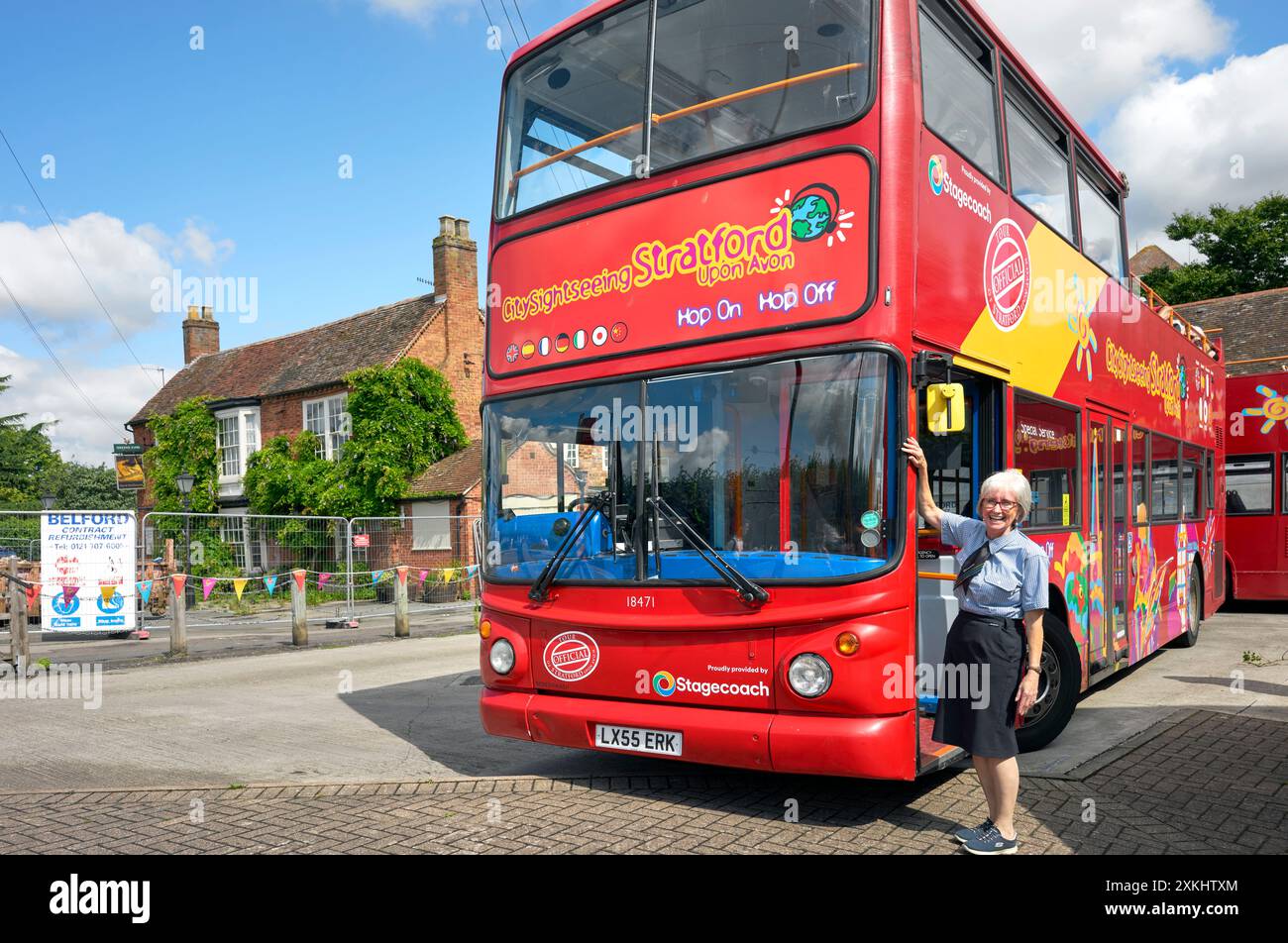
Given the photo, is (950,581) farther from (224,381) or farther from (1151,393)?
(224,381)

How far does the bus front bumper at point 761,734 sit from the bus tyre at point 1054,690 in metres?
2.32

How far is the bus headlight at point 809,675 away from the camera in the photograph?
16.8 feet

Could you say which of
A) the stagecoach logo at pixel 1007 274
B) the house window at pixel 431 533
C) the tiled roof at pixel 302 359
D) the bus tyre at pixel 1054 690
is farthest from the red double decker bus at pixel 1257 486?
the tiled roof at pixel 302 359

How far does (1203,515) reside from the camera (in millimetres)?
12945

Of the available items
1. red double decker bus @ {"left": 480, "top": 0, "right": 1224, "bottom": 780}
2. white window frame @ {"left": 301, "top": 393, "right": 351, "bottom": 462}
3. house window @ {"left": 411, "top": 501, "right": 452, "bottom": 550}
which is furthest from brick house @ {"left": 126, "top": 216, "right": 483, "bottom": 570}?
red double decker bus @ {"left": 480, "top": 0, "right": 1224, "bottom": 780}

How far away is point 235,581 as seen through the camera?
17.8 meters

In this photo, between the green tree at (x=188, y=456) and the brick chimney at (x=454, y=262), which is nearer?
the brick chimney at (x=454, y=262)

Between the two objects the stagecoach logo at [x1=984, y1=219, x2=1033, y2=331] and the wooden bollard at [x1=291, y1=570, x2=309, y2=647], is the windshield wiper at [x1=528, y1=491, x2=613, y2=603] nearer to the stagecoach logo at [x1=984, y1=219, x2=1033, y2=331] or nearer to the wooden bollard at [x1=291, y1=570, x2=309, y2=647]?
the stagecoach logo at [x1=984, y1=219, x2=1033, y2=331]

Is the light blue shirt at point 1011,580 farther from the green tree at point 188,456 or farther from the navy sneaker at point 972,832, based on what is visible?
the green tree at point 188,456

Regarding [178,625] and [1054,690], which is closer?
[1054,690]

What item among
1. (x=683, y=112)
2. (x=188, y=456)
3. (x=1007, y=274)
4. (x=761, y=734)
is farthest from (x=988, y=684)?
(x=188, y=456)

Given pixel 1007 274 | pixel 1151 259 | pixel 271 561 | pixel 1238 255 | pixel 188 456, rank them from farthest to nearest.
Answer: pixel 1151 259
pixel 1238 255
pixel 188 456
pixel 271 561
pixel 1007 274

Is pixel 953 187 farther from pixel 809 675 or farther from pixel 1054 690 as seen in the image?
pixel 1054 690

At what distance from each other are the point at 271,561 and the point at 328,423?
44.4 feet
